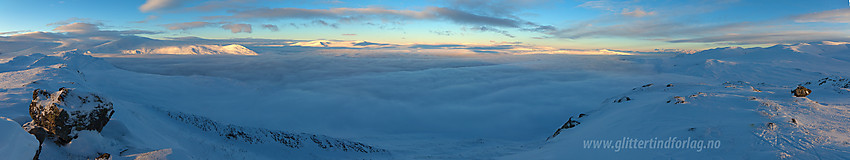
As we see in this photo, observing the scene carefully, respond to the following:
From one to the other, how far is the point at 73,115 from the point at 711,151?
17320 millimetres

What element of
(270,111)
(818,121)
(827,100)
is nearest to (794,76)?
(827,100)

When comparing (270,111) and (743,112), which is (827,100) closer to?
(743,112)

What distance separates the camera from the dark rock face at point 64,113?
7488 mm

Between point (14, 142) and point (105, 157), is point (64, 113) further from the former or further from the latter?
point (14, 142)

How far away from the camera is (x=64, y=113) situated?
7.55 m

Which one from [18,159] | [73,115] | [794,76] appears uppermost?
[73,115]

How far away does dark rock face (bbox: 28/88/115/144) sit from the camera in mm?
7488

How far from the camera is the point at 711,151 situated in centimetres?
870

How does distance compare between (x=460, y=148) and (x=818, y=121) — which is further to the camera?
(x=460, y=148)

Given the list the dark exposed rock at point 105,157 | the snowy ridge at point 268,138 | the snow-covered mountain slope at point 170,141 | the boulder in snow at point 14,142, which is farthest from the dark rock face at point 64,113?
the snowy ridge at point 268,138

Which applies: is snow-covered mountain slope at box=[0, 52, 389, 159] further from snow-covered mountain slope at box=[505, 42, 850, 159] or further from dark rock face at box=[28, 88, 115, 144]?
snow-covered mountain slope at box=[505, 42, 850, 159]

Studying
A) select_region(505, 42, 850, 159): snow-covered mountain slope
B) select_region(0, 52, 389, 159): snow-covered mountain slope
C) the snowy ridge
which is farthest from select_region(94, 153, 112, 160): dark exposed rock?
select_region(505, 42, 850, 159): snow-covered mountain slope

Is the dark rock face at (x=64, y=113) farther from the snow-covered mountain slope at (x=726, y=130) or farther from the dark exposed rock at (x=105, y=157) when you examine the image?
the snow-covered mountain slope at (x=726, y=130)

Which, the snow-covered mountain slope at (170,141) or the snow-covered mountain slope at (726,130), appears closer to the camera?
the snow-covered mountain slope at (170,141)
